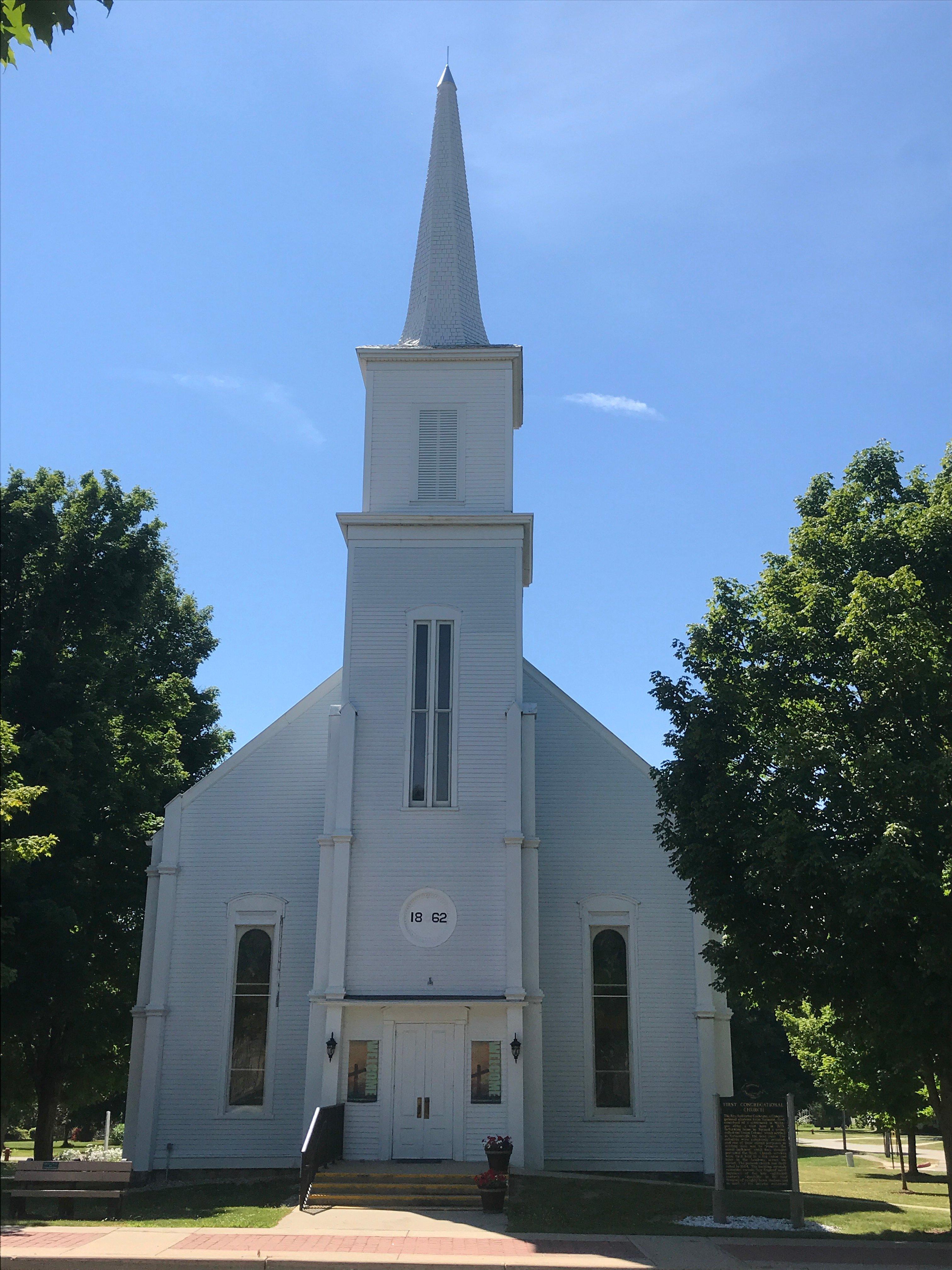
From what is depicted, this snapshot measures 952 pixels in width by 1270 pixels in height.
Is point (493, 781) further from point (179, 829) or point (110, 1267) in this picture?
point (110, 1267)

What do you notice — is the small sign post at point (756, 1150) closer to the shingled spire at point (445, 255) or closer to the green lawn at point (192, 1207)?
the green lawn at point (192, 1207)

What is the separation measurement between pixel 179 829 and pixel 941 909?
1514cm

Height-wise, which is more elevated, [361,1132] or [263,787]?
Answer: [263,787]

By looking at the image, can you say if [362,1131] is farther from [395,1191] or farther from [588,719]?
[588,719]

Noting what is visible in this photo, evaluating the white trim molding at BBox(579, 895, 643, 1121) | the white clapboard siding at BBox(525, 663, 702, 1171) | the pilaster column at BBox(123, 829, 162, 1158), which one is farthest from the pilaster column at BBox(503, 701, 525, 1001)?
the pilaster column at BBox(123, 829, 162, 1158)

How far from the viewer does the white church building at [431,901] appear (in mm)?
20797

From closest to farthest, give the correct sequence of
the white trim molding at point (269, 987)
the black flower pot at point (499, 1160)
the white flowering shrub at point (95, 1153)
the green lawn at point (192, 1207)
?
the green lawn at point (192, 1207) < the black flower pot at point (499, 1160) < the white trim molding at point (269, 987) < the white flowering shrub at point (95, 1153)

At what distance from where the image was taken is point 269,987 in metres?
22.6

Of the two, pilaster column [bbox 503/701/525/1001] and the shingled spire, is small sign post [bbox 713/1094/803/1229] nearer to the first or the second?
pilaster column [bbox 503/701/525/1001]

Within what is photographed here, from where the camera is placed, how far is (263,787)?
Result: 2394cm

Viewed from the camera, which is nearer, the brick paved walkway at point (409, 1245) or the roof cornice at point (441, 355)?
the brick paved walkway at point (409, 1245)

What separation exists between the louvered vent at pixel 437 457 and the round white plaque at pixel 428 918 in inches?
337

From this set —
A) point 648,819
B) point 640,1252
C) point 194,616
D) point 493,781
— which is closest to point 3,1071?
point 493,781

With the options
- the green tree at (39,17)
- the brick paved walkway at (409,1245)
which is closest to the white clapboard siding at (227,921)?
the brick paved walkway at (409,1245)
